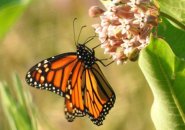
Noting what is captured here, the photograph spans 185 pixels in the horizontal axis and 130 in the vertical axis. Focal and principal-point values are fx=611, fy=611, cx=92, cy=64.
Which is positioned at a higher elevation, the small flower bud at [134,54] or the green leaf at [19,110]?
the small flower bud at [134,54]

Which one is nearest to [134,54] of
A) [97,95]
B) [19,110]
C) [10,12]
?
[19,110]

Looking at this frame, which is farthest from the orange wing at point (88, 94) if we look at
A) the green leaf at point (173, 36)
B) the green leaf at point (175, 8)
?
the green leaf at point (175, 8)

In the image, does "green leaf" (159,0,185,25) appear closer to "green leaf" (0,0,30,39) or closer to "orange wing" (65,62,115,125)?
"orange wing" (65,62,115,125)

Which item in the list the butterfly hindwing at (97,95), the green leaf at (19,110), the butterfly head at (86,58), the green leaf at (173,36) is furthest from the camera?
the butterfly head at (86,58)

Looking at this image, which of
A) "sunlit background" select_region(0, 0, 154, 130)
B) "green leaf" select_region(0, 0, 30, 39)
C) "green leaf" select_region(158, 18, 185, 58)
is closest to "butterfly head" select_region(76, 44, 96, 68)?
"green leaf" select_region(0, 0, 30, 39)

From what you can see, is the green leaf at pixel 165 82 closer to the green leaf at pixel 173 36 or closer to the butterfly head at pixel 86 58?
the green leaf at pixel 173 36

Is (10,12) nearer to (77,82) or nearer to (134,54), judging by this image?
(77,82)
